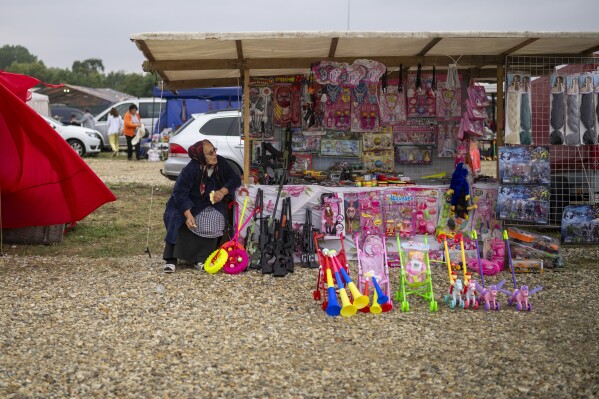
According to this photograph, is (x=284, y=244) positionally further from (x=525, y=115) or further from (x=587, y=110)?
(x=587, y=110)

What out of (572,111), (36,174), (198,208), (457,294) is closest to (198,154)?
(198,208)

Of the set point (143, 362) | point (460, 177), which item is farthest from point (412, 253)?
point (143, 362)

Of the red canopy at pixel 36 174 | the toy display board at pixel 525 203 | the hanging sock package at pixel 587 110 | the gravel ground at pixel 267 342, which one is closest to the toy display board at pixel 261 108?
the red canopy at pixel 36 174

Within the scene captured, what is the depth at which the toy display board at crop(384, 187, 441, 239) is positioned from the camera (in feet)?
26.7

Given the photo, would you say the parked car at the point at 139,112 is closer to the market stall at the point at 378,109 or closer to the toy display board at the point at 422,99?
the market stall at the point at 378,109

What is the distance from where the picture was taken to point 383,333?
5.58 m

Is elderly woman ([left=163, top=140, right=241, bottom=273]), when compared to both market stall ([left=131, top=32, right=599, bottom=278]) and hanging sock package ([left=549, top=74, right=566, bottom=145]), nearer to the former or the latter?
market stall ([left=131, top=32, right=599, bottom=278])

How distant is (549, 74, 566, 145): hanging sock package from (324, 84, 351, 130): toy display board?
231cm

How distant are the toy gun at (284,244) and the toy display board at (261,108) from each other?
4.38 feet

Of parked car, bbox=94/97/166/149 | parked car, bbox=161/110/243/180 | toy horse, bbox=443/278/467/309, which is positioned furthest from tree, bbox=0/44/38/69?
toy horse, bbox=443/278/467/309

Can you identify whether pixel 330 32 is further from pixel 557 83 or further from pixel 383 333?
pixel 383 333

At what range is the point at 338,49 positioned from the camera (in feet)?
27.0

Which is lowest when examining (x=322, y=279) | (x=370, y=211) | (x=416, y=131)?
(x=322, y=279)

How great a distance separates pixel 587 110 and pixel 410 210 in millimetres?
2137
